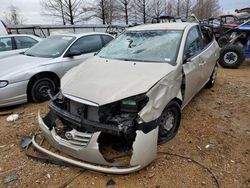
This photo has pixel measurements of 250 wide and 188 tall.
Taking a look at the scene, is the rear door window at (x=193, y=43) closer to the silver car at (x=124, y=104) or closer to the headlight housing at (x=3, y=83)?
the silver car at (x=124, y=104)

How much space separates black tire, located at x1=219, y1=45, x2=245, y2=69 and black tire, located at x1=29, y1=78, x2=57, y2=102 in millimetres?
6118

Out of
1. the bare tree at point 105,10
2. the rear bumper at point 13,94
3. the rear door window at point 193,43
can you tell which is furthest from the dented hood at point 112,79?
the bare tree at point 105,10

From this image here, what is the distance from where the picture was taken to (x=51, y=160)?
2932 mm

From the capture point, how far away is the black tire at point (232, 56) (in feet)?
26.3

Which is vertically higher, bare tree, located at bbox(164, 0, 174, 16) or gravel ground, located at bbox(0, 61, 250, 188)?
bare tree, located at bbox(164, 0, 174, 16)

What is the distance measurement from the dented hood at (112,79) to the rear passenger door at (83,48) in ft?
6.05

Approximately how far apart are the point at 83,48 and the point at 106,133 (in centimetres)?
367

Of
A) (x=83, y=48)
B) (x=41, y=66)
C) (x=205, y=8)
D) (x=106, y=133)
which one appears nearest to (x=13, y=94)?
(x=41, y=66)

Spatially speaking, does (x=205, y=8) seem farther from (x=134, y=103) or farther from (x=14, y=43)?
(x=134, y=103)

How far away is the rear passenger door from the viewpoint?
5.33 metres

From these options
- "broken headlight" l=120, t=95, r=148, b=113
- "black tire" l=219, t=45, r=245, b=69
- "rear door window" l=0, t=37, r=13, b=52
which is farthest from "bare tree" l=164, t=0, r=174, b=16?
"broken headlight" l=120, t=95, r=148, b=113

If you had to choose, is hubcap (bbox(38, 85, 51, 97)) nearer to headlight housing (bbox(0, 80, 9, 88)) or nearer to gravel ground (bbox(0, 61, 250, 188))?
gravel ground (bbox(0, 61, 250, 188))

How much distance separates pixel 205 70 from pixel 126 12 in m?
28.6

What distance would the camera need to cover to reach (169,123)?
3287 millimetres
